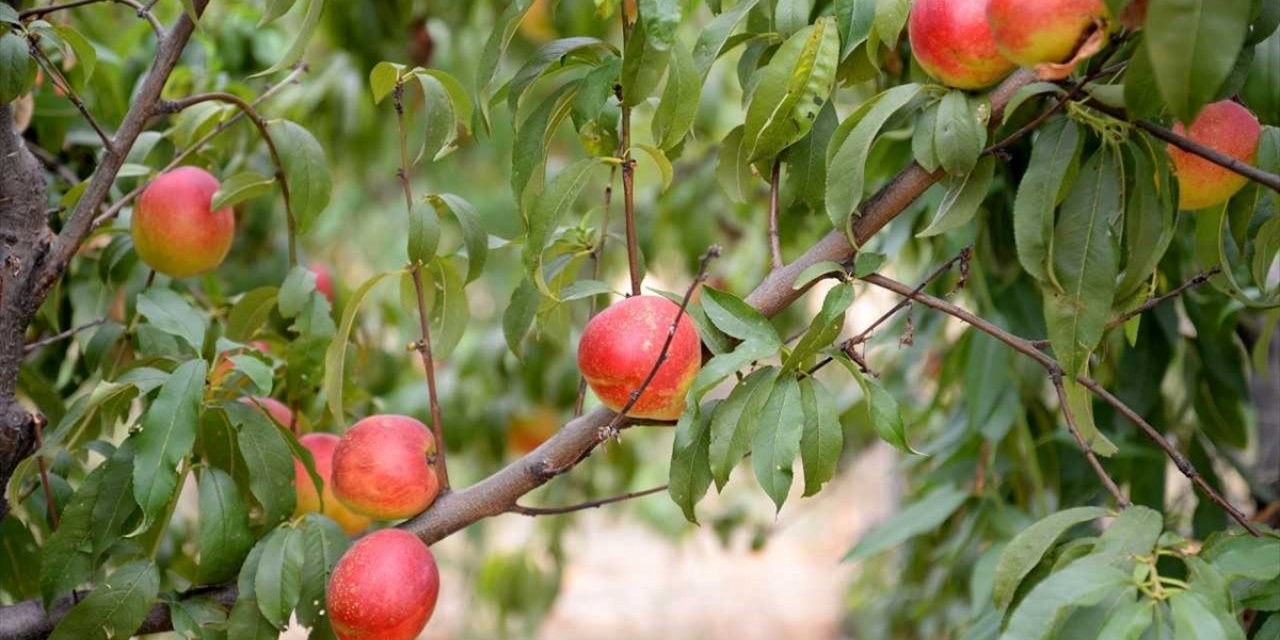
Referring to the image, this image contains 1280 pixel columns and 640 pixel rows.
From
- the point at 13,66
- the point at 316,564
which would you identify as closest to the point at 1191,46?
the point at 316,564

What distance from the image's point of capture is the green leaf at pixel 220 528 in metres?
0.85

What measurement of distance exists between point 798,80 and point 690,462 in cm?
24

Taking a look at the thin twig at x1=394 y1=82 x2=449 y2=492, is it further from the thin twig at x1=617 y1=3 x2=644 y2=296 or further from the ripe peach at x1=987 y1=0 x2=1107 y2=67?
the ripe peach at x1=987 y1=0 x2=1107 y2=67

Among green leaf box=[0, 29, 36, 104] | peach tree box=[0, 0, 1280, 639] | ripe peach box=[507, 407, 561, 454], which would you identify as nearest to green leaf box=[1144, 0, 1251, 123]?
peach tree box=[0, 0, 1280, 639]

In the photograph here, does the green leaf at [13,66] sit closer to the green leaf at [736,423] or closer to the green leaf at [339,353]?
the green leaf at [339,353]

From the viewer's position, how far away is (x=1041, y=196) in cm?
73

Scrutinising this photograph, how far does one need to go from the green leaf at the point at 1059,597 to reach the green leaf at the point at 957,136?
0.24 metres

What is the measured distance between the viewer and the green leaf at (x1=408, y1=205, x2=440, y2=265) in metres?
0.83

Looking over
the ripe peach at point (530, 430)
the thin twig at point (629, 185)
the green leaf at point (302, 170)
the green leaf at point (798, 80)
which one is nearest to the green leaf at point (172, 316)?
the green leaf at point (302, 170)

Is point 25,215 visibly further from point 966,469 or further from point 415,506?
point 966,469

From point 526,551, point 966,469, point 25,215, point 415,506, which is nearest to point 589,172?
point 415,506

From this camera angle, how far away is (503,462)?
2348 mm

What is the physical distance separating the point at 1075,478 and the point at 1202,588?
2.70 feet

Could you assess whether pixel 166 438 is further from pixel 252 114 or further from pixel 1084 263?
pixel 1084 263
